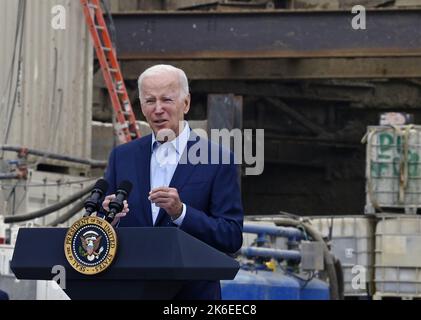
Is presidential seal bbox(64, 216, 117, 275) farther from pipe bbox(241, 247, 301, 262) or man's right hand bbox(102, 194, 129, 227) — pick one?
pipe bbox(241, 247, 301, 262)

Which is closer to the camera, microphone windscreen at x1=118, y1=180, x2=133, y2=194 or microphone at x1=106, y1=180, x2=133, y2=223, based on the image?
microphone at x1=106, y1=180, x2=133, y2=223

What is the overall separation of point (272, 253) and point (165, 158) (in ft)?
36.9

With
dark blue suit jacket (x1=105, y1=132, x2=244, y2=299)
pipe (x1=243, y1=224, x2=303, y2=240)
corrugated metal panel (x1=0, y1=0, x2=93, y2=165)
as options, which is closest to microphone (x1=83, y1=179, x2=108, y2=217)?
dark blue suit jacket (x1=105, y1=132, x2=244, y2=299)

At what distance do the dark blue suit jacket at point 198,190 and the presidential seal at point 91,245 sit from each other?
487 mm

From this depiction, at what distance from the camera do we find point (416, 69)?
26.0 metres

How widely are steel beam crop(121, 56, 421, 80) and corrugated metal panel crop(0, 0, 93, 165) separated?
148 inches

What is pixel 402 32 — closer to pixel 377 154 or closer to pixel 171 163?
pixel 377 154

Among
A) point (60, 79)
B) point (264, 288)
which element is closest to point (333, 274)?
point (264, 288)

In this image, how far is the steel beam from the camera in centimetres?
2594

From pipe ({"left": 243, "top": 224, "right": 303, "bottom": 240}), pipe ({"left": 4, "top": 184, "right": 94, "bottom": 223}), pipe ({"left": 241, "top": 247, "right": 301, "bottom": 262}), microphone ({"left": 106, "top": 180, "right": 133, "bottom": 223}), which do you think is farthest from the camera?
pipe ({"left": 4, "top": 184, "right": 94, "bottom": 223})

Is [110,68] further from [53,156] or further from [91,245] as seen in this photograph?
[91,245]

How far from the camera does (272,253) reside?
1605 cm

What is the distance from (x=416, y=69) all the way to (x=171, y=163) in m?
21.5

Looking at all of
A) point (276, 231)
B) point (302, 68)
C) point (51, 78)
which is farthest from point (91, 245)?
point (302, 68)
